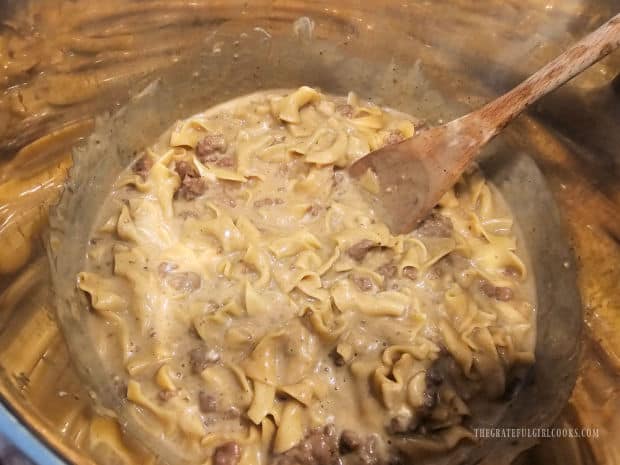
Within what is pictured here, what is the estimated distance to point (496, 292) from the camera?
3.72m

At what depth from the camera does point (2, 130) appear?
3.07m

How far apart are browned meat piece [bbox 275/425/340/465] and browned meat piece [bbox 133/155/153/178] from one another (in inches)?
82.0

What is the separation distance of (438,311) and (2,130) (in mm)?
2733

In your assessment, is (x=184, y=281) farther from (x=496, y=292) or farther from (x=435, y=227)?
(x=496, y=292)

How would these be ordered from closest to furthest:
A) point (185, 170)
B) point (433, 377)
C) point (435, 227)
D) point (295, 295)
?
1. point (433, 377)
2. point (295, 295)
3. point (435, 227)
4. point (185, 170)

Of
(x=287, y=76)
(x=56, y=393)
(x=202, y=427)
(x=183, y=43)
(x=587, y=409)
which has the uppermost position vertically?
(x=183, y=43)

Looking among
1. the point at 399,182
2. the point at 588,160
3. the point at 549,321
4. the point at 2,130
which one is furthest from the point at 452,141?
the point at 2,130

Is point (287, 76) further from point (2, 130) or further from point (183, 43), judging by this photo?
point (2, 130)

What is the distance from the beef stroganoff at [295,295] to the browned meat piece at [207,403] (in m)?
0.03

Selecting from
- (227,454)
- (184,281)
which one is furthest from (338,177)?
(227,454)

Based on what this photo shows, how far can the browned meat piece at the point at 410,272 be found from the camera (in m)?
3.65

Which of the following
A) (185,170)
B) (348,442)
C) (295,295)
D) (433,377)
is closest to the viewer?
(348,442)

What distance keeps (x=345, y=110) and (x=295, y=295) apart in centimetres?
163

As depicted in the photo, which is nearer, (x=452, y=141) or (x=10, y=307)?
(x=10, y=307)
